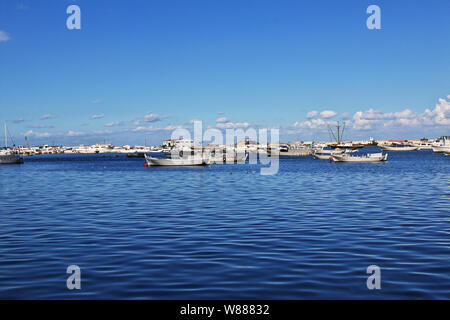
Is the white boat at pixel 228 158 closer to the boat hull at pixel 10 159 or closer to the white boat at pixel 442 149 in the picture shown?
the boat hull at pixel 10 159

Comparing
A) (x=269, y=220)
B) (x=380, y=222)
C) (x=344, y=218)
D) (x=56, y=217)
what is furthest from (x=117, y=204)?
(x=380, y=222)

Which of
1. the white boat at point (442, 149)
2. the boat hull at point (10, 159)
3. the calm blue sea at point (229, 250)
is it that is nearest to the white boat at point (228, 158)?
the boat hull at point (10, 159)

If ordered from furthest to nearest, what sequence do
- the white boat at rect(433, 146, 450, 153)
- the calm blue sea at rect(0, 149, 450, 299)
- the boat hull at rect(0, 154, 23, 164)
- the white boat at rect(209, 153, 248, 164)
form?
1. the white boat at rect(433, 146, 450, 153)
2. the boat hull at rect(0, 154, 23, 164)
3. the white boat at rect(209, 153, 248, 164)
4. the calm blue sea at rect(0, 149, 450, 299)

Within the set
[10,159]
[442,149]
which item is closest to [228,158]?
[10,159]

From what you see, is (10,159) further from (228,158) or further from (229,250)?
(229,250)

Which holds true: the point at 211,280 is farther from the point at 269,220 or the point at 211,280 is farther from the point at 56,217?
the point at 56,217

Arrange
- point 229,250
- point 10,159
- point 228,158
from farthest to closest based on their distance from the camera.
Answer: point 10,159 → point 228,158 → point 229,250

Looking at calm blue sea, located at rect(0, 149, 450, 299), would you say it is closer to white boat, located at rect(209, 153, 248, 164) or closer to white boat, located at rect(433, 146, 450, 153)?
white boat, located at rect(209, 153, 248, 164)

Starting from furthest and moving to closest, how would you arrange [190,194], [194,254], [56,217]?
[190,194], [56,217], [194,254]

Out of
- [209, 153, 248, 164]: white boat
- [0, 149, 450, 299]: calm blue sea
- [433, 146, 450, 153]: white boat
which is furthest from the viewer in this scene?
[433, 146, 450, 153]: white boat

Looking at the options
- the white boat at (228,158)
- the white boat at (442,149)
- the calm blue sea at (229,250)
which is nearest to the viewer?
the calm blue sea at (229,250)

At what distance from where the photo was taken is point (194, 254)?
16.0 metres

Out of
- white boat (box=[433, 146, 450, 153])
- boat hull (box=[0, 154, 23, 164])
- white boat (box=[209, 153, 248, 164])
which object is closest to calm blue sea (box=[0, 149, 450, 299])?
white boat (box=[209, 153, 248, 164])

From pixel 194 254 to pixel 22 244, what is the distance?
778cm
